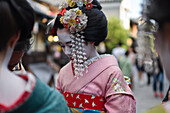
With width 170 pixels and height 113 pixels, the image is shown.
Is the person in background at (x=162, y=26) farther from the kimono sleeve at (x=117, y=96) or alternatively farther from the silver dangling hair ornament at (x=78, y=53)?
the silver dangling hair ornament at (x=78, y=53)

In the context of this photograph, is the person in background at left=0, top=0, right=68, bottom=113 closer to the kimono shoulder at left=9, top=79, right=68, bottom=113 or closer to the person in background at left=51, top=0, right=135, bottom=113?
the kimono shoulder at left=9, top=79, right=68, bottom=113

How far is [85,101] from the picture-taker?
1856 mm

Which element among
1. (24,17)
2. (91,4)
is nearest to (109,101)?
(91,4)

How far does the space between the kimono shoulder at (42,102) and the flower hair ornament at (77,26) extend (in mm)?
762

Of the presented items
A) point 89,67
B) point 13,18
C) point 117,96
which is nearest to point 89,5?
point 89,67

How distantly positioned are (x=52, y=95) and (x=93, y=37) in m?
0.87

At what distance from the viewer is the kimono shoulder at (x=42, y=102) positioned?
39.9 inches

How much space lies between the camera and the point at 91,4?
188 centimetres

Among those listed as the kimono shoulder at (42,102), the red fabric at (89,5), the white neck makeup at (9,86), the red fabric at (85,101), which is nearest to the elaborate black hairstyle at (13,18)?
the white neck makeup at (9,86)

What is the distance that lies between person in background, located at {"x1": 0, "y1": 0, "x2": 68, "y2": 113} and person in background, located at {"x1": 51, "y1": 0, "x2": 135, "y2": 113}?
2.31 ft

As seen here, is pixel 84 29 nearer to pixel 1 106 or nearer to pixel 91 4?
pixel 91 4

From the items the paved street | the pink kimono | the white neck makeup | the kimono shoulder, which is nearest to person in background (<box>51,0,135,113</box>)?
the pink kimono

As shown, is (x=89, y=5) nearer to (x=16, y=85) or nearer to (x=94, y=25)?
(x=94, y=25)

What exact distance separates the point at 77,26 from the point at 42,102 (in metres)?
0.93
